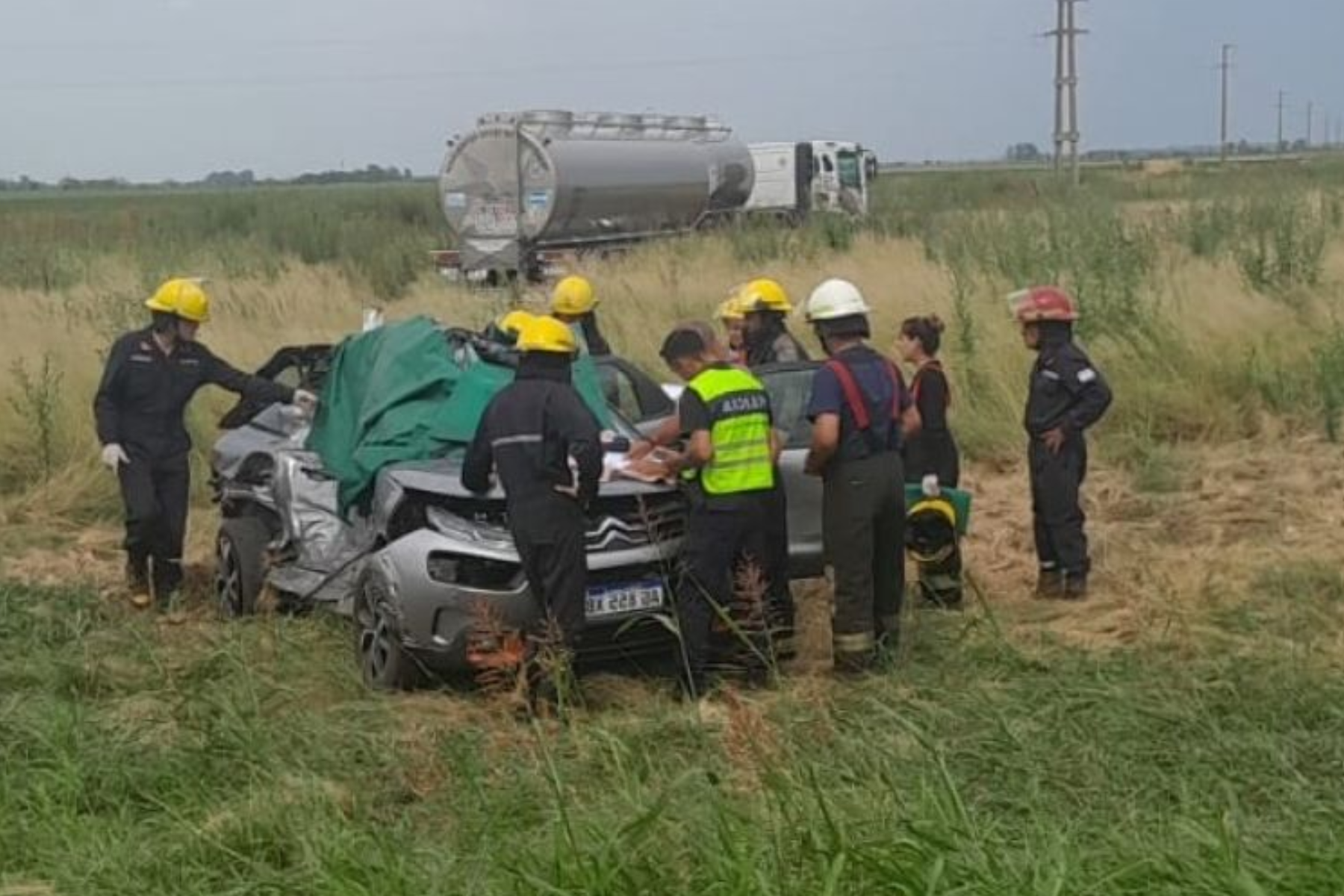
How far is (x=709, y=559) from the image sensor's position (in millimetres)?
6719

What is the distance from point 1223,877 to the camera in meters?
3.59

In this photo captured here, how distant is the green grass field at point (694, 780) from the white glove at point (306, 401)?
1.59 metres

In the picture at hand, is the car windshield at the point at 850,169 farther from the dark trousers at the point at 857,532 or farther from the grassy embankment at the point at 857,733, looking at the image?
the dark trousers at the point at 857,532

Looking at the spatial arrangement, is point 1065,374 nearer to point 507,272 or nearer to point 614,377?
point 614,377

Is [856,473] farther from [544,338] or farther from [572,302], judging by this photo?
[572,302]

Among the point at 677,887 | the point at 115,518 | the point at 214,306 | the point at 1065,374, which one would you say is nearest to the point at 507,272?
the point at 214,306

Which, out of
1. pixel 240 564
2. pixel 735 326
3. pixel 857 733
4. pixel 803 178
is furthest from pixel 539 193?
pixel 857 733

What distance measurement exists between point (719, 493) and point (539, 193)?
19.8 meters

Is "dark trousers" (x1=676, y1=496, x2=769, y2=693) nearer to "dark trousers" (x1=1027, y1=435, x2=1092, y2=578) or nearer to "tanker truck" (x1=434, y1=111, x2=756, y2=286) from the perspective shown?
"dark trousers" (x1=1027, y1=435, x2=1092, y2=578)

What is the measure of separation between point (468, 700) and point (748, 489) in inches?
54.5

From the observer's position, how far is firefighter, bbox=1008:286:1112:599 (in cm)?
812

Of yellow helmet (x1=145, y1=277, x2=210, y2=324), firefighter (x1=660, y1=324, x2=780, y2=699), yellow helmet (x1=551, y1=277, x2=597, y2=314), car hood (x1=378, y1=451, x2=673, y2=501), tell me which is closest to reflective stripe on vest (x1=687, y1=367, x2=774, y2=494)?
firefighter (x1=660, y1=324, x2=780, y2=699)

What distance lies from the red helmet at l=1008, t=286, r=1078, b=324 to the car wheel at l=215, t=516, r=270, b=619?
3.85 meters

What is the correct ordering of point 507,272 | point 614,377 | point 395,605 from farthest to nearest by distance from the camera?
point 507,272, point 614,377, point 395,605
